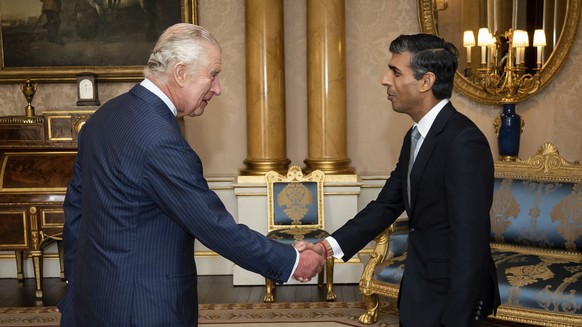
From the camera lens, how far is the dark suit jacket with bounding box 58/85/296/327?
2027 millimetres

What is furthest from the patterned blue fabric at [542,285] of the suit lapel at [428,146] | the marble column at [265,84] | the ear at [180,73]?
the ear at [180,73]

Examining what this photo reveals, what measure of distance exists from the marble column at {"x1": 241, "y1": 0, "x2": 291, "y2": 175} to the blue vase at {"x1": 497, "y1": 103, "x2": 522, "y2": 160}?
6.46ft

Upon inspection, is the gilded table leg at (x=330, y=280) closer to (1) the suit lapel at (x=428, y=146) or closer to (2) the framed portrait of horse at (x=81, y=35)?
(2) the framed portrait of horse at (x=81, y=35)

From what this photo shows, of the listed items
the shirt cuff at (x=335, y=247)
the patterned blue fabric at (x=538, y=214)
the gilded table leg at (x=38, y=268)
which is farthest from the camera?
the gilded table leg at (x=38, y=268)

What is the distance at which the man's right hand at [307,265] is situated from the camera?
7.97ft

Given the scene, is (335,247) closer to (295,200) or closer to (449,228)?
(449,228)

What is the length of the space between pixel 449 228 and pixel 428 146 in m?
0.30

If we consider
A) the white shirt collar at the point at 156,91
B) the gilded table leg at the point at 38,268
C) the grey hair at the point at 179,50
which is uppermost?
the grey hair at the point at 179,50

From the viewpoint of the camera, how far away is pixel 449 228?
2.33 metres

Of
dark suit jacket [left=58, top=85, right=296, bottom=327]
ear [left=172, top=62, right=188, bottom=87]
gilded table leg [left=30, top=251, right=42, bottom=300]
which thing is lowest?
gilded table leg [left=30, top=251, right=42, bottom=300]

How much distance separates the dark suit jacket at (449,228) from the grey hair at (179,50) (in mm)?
859

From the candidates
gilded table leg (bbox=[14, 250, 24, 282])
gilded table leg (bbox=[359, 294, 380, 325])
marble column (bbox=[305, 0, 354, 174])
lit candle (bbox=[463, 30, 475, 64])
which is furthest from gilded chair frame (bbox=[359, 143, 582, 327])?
gilded table leg (bbox=[14, 250, 24, 282])

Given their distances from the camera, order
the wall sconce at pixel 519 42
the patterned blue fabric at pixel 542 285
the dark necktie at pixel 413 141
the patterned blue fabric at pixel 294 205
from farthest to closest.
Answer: the patterned blue fabric at pixel 294 205 → the wall sconce at pixel 519 42 → the patterned blue fabric at pixel 542 285 → the dark necktie at pixel 413 141

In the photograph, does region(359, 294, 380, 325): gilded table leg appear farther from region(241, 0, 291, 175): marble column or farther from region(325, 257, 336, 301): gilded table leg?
region(241, 0, 291, 175): marble column
